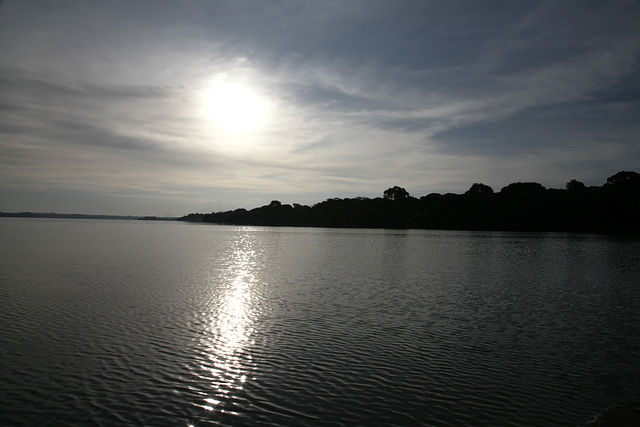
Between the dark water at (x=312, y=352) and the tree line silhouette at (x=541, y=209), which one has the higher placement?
the tree line silhouette at (x=541, y=209)

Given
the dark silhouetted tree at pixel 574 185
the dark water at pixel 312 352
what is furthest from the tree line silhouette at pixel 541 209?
the dark water at pixel 312 352

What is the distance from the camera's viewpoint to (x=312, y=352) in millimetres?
14086

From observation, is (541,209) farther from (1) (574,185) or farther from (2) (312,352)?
(2) (312,352)

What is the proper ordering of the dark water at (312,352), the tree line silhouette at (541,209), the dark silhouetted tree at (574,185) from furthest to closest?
the dark silhouetted tree at (574,185) < the tree line silhouette at (541,209) < the dark water at (312,352)

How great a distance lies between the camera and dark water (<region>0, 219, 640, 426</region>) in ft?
32.1

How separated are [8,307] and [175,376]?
1368 cm

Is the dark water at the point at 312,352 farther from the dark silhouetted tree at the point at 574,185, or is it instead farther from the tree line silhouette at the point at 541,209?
the dark silhouetted tree at the point at 574,185

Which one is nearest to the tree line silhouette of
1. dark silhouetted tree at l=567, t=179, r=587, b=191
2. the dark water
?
dark silhouetted tree at l=567, t=179, r=587, b=191

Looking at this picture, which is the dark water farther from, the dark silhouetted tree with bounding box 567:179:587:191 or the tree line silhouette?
the dark silhouetted tree with bounding box 567:179:587:191

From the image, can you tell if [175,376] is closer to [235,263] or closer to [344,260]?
[235,263]

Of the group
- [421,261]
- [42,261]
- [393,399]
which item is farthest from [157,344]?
[421,261]

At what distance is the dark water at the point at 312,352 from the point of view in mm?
9781

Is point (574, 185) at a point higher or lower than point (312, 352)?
higher

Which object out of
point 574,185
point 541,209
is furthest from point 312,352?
point 574,185
